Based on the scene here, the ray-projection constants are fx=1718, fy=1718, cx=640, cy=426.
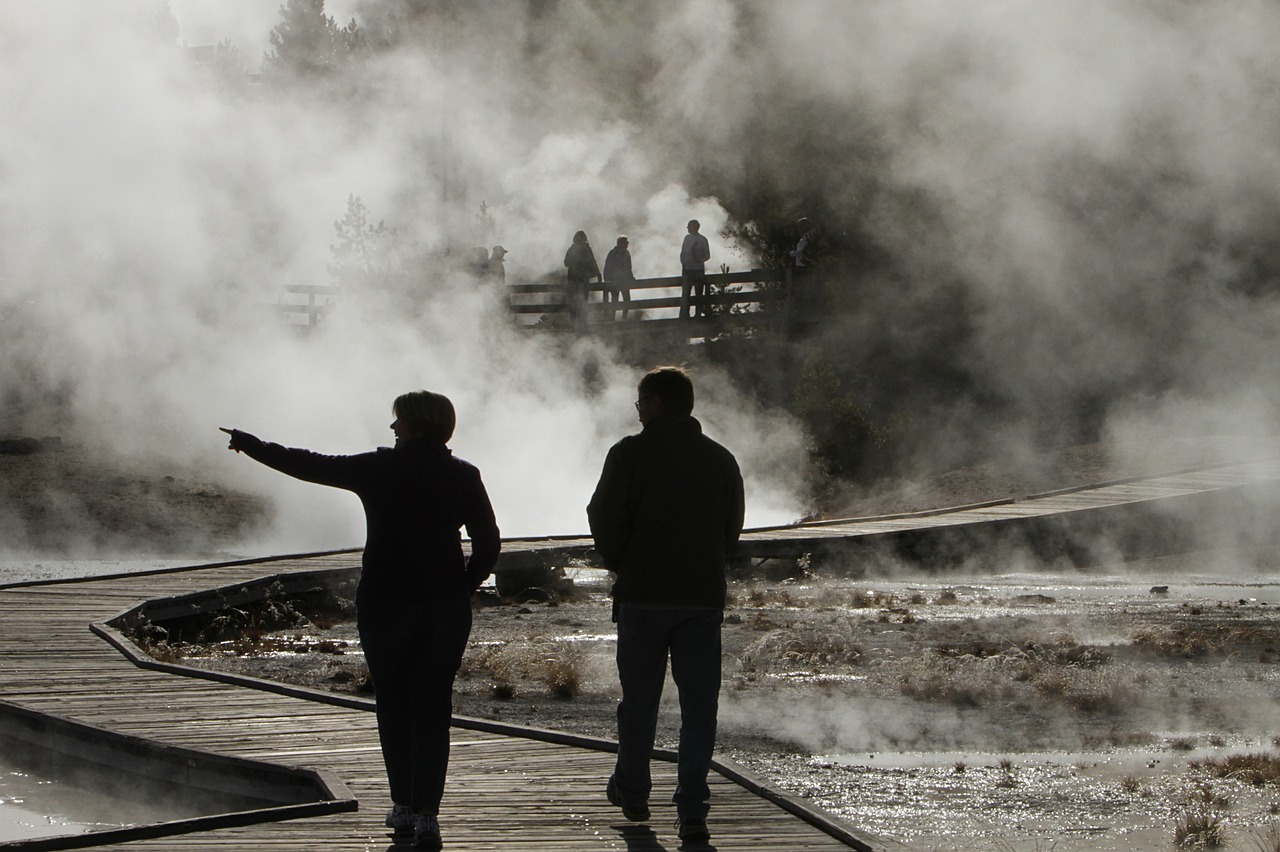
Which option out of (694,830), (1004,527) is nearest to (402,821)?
(694,830)

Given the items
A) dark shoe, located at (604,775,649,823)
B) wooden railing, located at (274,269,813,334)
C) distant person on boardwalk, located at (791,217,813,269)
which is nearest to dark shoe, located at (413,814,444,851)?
dark shoe, located at (604,775,649,823)

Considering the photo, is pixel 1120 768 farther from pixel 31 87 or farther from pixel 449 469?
pixel 31 87

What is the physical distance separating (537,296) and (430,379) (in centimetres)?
643

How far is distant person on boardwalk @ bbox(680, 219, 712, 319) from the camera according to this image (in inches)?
975

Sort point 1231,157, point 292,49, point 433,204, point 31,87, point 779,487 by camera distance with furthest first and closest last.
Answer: point 292,49, point 433,204, point 31,87, point 779,487, point 1231,157

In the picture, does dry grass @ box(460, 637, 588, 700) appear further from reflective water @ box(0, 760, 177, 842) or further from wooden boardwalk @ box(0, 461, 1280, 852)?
reflective water @ box(0, 760, 177, 842)

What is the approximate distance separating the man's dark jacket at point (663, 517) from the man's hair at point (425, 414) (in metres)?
0.48

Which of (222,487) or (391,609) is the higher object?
(222,487)

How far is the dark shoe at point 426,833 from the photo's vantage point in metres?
4.79

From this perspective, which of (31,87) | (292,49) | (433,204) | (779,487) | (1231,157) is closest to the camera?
(1231,157)

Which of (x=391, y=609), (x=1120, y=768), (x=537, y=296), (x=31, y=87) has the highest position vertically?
(x=31, y=87)

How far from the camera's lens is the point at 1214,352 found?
20.5 meters

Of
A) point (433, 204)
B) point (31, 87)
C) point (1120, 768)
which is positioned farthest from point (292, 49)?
point (1120, 768)

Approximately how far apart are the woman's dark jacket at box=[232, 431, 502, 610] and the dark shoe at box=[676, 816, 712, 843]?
3.05ft
